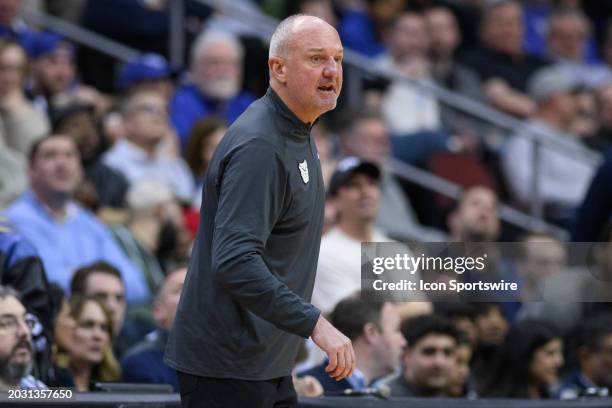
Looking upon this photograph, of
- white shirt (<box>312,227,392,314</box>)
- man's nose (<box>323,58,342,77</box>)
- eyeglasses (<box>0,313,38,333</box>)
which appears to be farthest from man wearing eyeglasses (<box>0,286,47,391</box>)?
white shirt (<box>312,227,392,314</box>)

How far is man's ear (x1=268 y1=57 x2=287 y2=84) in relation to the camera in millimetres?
3998

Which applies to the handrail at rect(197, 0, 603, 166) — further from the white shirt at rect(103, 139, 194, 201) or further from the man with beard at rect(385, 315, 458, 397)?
the man with beard at rect(385, 315, 458, 397)

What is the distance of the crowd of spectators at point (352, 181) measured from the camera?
618cm

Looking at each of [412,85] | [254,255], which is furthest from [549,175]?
[254,255]

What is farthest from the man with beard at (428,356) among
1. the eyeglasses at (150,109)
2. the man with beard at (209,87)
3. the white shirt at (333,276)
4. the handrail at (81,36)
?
the handrail at (81,36)

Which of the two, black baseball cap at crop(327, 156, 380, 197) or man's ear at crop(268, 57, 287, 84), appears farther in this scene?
black baseball cap at crop(327, 156, 380, 197)

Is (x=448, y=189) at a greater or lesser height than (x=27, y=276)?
greater

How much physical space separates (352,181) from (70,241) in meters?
1.59

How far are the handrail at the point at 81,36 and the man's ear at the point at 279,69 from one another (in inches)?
258

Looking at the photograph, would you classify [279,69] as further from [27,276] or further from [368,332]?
[368,332]

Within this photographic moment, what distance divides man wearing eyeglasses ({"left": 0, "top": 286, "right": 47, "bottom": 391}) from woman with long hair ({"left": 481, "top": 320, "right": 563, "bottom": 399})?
258 centimetres

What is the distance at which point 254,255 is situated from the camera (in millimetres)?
3750

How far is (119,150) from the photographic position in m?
9.16

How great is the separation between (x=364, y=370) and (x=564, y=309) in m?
1.43
